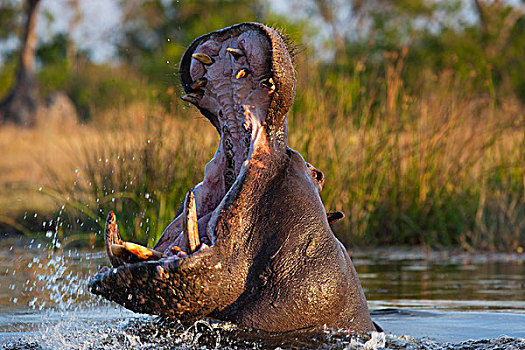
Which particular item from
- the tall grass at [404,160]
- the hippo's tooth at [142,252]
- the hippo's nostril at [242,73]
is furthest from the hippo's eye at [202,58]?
the tall grass at [404,160]

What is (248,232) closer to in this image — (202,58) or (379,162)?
Result: (202,58)

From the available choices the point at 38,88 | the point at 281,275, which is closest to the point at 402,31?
the point at 38,88

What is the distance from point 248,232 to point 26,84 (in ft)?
94.9

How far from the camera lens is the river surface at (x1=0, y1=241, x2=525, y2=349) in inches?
110

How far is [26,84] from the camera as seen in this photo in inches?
1192

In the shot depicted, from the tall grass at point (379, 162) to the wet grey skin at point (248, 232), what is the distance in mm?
3999

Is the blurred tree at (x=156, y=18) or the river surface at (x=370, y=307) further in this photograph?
the blurred tree at (x=156, y=18)

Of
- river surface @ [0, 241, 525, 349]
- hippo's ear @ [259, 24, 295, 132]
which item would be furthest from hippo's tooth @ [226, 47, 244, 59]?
river surface @ [0, 241, 525, 349]

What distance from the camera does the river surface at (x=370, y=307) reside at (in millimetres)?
2789

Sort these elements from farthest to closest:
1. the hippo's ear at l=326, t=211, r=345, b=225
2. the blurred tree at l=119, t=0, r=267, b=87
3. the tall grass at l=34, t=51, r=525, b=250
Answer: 1. the blurred tree at l=119, t=0, r=267, b=87
2. the tall grass at l=34, t=51, r=525, b=250
3. the hippo's ear at l=326, t=211, r=345, b=225

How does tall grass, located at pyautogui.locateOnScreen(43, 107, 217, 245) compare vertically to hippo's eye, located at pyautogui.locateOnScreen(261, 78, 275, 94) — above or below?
below

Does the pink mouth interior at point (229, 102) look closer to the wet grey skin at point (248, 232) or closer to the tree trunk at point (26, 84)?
the wet grey skin at point (248, 232)

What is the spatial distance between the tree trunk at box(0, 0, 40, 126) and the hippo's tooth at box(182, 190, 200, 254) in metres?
28.2

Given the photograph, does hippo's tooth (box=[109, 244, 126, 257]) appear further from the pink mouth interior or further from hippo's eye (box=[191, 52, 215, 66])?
hippo's eye (box=[191, 52, 215, 66])
